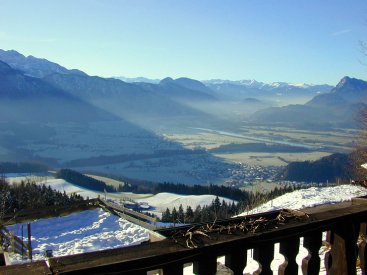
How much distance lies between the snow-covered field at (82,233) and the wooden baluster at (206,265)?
1506 cm

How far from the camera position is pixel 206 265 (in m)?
2.00

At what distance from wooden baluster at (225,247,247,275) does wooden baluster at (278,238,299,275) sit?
1.04 feet

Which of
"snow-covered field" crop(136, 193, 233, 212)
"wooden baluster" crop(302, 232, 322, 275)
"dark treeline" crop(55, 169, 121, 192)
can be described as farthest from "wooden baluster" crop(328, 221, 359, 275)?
"dark treeline" crop(55, 169, 121, 192)

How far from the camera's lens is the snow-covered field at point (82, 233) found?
58.2ft

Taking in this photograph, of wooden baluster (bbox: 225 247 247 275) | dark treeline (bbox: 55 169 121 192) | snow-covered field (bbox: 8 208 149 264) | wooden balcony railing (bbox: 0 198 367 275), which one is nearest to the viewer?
wooden balcony railing (bbox: 0 198 367 275)

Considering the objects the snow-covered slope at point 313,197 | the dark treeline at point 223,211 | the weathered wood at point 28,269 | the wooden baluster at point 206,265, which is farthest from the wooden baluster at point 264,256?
the snow-covered slope at point 313,197

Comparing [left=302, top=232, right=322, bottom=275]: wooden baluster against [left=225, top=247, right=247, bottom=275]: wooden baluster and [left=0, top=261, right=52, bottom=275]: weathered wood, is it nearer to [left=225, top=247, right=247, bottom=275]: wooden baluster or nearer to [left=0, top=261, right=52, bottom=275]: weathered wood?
[left=225, top=247, right=247, bottom=275]: wooden baluster

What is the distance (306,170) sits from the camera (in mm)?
89438

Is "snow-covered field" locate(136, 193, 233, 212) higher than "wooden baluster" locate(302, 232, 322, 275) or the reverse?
the reverse

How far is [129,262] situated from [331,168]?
3385 inches

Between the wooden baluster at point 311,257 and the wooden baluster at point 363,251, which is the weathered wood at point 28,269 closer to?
the wooden baluster at point 311,257

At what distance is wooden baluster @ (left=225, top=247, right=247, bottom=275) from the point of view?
6.93ft

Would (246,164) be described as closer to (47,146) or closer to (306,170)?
(306,170)

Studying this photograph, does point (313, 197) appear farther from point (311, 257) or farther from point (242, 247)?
point (242, 247)
